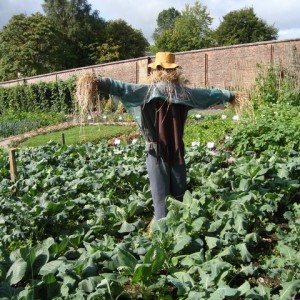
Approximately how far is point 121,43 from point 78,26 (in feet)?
26.1

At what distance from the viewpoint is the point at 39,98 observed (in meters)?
24.2

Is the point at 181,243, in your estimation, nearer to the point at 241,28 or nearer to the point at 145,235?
the point at 145,235

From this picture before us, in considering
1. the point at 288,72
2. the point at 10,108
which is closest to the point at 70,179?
the point at 288,72

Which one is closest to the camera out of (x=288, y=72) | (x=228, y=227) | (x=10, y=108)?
(x=228, y=227)

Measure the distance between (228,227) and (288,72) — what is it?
12.9 m

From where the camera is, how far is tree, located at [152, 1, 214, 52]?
44.2m

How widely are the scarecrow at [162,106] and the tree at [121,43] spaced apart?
37.1 meters

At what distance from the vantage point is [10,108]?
83.5 feet

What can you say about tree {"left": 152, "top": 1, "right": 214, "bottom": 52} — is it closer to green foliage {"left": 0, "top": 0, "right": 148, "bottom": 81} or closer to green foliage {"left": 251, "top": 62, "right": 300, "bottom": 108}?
green foliage {"left": 0, "top": 0, "right": 148, "bottom": 81}

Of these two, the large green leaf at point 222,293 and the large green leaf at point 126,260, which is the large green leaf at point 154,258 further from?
the large green leaf at point 222,293

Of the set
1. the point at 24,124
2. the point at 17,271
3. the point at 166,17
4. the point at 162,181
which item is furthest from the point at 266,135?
the point at 166,17

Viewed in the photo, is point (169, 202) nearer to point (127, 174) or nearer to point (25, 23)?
point (127, 174)

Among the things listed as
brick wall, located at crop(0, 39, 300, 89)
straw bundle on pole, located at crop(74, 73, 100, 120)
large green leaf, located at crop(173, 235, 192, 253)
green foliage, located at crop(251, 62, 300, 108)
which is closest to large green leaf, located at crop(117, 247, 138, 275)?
large green leaf, located at crop(173, 235, 192, 253)

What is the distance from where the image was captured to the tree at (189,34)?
44219 millimetres
